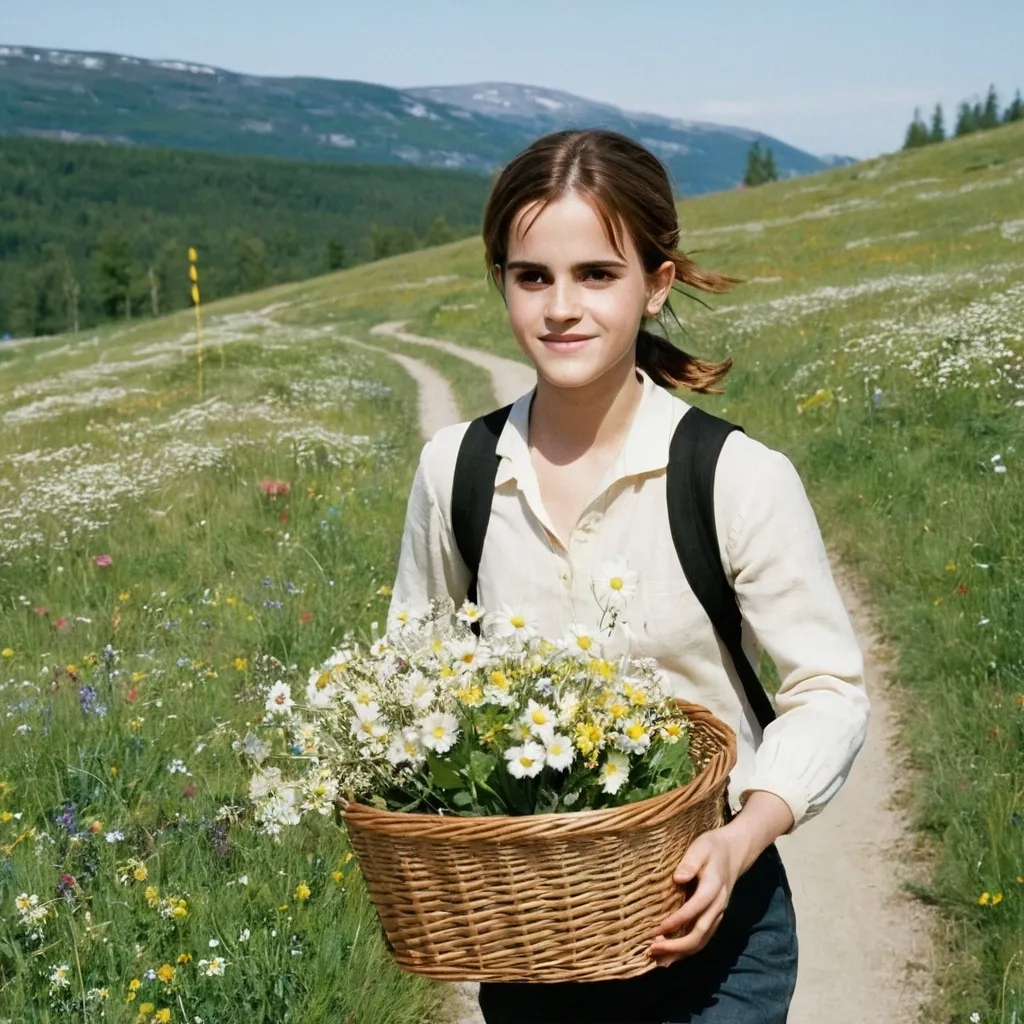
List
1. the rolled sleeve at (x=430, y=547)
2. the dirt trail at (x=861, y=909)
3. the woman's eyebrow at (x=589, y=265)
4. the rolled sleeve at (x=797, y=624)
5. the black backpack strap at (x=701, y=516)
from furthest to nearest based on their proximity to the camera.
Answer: the dirt trail at (x=861, y=909)
the rolled sleeve at (x=430, y=547)
the woman's eyebrow at (x=589, y=265)
the black backpack strap at (x=701, y=516)
the rolled sleeve at (x=797, y=624)

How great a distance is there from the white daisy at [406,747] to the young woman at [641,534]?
1.20 feet

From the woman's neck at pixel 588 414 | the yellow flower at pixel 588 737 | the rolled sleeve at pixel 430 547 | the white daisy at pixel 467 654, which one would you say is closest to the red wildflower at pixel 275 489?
the rolled sleeve at pixel 430 547

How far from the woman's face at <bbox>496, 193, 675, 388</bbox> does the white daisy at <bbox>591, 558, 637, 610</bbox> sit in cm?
47

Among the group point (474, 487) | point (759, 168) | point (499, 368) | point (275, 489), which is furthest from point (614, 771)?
point (759, 168)

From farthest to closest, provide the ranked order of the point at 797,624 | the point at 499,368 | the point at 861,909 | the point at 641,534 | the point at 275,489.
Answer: the point at 499,368
the point at 275,489
the point at 861,909
the point at 641,534
the point at 797,624

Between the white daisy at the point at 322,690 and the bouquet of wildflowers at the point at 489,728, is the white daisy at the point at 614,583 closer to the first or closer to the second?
the bouquet of wildflowers at the point at 489,728

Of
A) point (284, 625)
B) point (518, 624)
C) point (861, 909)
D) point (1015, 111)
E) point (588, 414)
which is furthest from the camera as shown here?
point (1015, 111)

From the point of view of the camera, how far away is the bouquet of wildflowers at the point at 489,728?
2.05m

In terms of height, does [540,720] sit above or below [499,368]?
above

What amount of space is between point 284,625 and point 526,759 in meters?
4.86

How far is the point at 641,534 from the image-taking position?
8.32 ft

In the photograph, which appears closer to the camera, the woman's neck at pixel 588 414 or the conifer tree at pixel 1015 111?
the woman's neck at pixel 588 414

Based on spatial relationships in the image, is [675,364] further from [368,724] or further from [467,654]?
[368,724]

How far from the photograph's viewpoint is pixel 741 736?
2.61m
